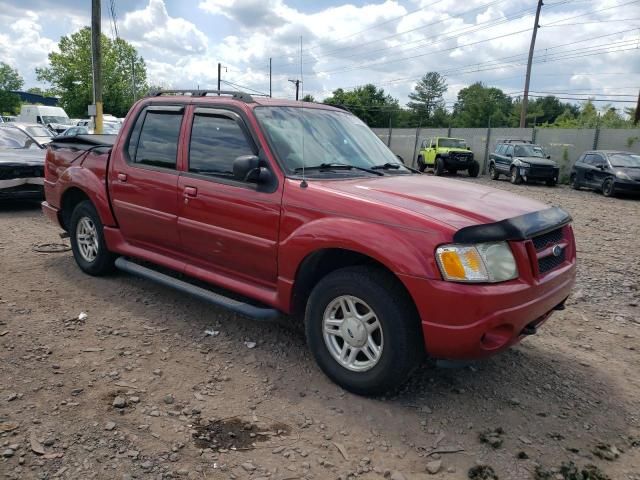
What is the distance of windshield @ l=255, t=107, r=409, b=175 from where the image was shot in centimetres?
391

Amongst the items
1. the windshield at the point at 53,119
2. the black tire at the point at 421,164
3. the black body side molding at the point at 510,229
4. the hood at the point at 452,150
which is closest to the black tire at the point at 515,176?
the hood at the point at 452,150

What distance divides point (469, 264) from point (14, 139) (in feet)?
34.1

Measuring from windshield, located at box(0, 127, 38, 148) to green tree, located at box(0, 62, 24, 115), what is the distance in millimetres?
84602

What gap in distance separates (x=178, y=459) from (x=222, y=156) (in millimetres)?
2233

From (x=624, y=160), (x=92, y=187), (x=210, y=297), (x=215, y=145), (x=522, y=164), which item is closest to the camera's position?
(x=210, y=297)

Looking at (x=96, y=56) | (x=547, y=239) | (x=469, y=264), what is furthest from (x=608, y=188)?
(x=96, y=56)

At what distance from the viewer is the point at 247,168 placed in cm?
363

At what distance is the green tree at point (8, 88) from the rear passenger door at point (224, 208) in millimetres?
93064

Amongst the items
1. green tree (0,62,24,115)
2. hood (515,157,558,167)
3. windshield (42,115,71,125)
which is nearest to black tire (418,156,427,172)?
hood (515,157,558,167)

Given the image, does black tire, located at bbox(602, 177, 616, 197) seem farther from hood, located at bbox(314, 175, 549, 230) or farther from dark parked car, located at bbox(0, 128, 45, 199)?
dark parked car, located at bbox(0, 128, 45, 199)

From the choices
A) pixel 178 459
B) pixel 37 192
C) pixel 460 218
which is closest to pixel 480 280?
pixel 460 218

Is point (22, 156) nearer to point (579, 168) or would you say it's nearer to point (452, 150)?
point (579, 168)

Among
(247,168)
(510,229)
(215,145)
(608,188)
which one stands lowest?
(608,188)

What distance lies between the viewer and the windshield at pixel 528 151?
69.9 ft
